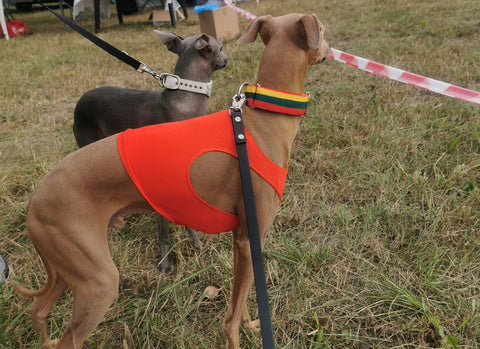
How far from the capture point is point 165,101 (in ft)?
9.36

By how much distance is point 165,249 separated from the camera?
2.60m

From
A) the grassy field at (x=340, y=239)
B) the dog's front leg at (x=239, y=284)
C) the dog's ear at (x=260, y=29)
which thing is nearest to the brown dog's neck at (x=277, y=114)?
the dog's ear at (x=260, y=29)

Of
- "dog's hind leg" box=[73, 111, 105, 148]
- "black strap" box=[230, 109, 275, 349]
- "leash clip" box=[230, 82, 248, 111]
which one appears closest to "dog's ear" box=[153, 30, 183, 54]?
"dog's hind leg" box=[73, 111, 105, 148]

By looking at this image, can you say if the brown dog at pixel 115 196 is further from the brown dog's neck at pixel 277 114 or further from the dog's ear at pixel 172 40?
the dog's ear at pixel 172 40

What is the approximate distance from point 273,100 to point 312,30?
Result: 38cm

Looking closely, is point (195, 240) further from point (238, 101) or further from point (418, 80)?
point (418, 80)

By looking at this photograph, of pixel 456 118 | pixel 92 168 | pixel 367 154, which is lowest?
pixel 367 154

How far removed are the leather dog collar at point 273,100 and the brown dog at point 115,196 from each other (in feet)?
0.12

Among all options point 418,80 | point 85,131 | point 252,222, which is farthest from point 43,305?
point 418,80

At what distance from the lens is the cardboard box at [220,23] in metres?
7.55

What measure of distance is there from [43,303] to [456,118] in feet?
13.6

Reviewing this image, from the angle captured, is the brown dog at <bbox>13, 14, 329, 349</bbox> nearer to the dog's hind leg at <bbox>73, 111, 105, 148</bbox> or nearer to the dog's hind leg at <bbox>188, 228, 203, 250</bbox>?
the dog's hind leg at <bbox>188, 228, 203, 250</bbox>

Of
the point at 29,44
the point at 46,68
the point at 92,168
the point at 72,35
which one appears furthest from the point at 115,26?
the point at 92,168

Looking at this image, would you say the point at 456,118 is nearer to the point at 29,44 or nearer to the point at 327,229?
the point at 327,229
